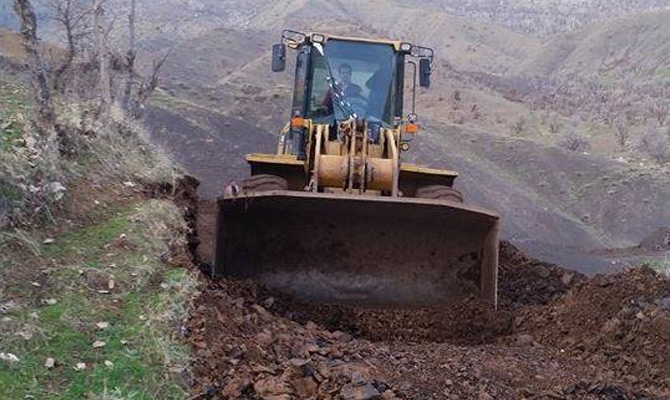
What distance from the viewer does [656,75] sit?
43.0 meters

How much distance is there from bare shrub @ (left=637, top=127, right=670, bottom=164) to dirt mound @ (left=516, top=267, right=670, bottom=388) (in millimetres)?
17297

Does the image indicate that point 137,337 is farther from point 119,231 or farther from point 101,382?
point 119,231

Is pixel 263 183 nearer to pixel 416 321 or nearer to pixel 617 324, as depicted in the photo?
pixel 416 321

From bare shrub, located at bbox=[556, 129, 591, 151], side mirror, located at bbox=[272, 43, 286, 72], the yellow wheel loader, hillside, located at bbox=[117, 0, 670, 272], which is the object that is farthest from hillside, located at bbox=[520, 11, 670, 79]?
the yellow wheel loader

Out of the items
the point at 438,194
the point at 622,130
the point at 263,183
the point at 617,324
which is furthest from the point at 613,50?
the point at 617,324

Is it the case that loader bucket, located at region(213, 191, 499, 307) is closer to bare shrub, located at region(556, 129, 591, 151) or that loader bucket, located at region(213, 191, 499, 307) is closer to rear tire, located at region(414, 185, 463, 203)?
rear tire, located at region(414, 185, 463, 203)

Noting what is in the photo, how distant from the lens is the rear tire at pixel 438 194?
8469mm

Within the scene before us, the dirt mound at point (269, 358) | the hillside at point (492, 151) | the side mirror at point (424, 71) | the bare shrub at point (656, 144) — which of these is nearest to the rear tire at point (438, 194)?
the side mirror at point (424, 71)

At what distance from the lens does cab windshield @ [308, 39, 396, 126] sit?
30.0 ft

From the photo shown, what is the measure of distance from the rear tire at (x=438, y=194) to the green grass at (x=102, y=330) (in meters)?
2.94

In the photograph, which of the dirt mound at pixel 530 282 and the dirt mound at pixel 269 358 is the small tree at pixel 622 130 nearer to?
the dirt mound at pixel 530 282

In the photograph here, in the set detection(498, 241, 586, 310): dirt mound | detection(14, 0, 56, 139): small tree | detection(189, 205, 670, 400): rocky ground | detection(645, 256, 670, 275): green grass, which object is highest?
detection(14, 0, 56, 139): small tree

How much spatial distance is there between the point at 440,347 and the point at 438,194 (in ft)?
9.02

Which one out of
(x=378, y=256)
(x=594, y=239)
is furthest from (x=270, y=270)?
(x=594, y=239)
